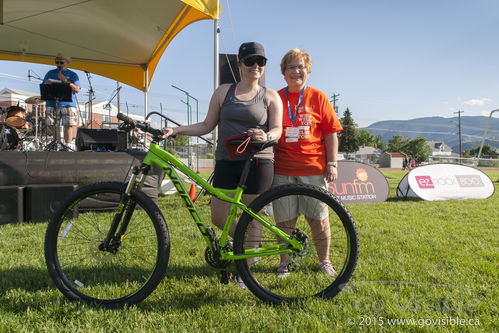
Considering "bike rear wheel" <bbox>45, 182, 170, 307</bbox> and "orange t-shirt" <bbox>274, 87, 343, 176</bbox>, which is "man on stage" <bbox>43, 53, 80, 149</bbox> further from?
"orange t-shirt" <bbox>274, 87, 343, 176</bbox>

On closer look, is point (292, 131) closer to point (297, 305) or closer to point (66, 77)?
point (297, 305)

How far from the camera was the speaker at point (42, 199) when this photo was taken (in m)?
4.14

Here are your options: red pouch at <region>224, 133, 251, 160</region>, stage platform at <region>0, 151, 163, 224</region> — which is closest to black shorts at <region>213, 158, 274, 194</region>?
red pouch at <region>224, 133, 251, 160</region>

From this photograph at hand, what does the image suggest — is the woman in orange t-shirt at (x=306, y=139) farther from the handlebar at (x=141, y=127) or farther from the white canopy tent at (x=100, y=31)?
the white canopy tent at (x=100, y=31)

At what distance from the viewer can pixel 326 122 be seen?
249 centimetres

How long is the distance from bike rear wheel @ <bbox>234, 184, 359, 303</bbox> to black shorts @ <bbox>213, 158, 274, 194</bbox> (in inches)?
7.5

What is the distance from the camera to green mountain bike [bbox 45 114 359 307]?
6.42 feet

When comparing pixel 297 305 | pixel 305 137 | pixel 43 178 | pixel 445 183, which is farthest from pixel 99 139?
pixel 445 183

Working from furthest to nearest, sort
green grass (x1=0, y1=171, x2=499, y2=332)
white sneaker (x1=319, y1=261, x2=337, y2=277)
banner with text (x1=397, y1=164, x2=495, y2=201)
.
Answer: banner with text (x1=397, y1=164, x2=495, y2=201), white sneaker (x1=319, y1=261, x2=337, y2=277), green grass (x1=0, y1=171, x2=499, y2=332)

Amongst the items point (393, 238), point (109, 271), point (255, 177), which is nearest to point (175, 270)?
point (109, 271)

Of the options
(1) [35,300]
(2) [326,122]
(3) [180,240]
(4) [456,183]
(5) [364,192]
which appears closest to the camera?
(1) [35,300]

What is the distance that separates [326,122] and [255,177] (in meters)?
0.80

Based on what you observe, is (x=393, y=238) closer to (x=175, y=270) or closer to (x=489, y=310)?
(x=489, y=310)

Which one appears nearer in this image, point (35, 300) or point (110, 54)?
point (35, 300)
